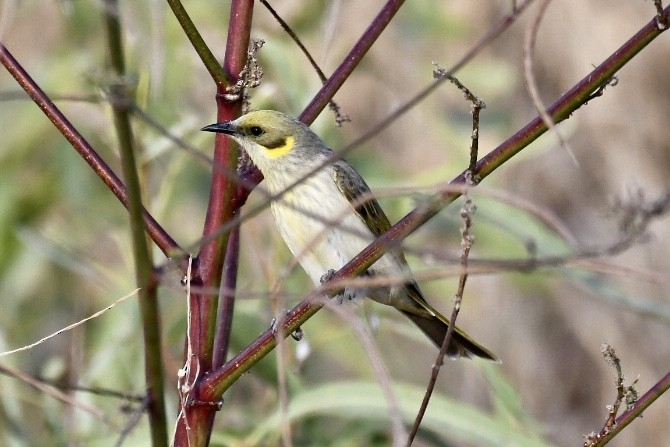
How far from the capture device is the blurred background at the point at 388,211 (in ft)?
10.2

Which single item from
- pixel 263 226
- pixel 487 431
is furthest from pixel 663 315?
pixel 263 226

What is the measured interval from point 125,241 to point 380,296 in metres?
1.17

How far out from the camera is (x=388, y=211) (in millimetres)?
3555

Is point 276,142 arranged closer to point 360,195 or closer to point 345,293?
point 360,195

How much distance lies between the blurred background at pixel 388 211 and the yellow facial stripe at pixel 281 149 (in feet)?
1.00

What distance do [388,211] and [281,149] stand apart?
2.63 ft

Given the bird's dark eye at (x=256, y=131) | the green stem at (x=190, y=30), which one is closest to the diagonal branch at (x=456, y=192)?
the green stem at (x=190, y=30)

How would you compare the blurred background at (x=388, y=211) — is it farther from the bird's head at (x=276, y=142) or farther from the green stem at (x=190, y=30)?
the green stem at (x=190, y=30)

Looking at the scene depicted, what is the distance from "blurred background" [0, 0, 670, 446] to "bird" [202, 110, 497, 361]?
18cm

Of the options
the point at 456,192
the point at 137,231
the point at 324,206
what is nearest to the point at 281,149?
the point at 324,206

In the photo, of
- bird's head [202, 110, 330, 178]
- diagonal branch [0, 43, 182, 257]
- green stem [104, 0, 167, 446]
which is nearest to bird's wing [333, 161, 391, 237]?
bird's head [202, 110, 330, 178]

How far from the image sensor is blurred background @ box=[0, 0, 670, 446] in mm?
3121

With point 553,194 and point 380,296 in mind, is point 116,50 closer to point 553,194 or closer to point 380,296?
point 380,296

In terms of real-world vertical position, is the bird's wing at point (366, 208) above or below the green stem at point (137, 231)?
above
